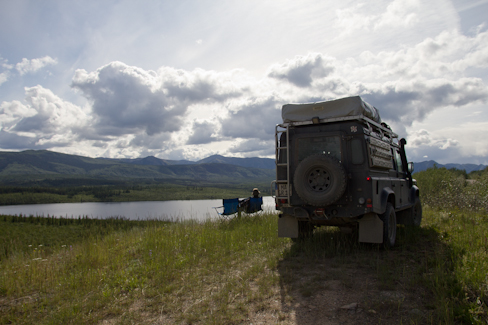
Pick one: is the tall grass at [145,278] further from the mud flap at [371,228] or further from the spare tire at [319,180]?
the mud flap at [371,228]

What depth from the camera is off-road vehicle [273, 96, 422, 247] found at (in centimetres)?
648

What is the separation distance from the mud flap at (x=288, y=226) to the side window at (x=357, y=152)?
190 centimetres

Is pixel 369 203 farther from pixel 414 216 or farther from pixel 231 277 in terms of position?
pixel 414 216

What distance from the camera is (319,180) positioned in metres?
6.62

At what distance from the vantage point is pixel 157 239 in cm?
851

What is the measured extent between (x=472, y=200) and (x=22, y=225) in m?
65.4

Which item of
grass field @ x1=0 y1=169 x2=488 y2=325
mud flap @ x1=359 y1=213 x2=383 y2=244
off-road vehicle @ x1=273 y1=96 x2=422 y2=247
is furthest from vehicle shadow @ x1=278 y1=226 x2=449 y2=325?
off-road vehicle @ x1=273 y1=96 x2=422 y2=247

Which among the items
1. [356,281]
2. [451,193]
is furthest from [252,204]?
[451,193]

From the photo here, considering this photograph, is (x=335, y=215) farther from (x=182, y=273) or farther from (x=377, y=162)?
(x=182, y=273)

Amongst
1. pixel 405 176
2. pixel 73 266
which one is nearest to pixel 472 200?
pixel 405 176

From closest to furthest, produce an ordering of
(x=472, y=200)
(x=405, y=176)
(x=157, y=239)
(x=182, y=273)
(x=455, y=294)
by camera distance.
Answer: (x=455, y=294)
(x=182, y=273)
(x=157, y=239)
(x=405, y=176)
(x=472, y=200)

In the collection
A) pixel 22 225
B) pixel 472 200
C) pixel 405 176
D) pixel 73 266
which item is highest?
pixel 405 176

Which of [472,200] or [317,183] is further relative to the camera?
[472,200]

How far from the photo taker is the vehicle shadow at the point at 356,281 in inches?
162
